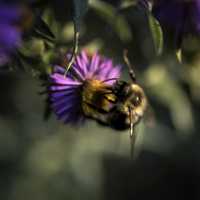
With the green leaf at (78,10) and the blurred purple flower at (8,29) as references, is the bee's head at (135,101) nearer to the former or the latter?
the green leaf at (78,10)

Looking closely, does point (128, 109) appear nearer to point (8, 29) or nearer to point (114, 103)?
point (114, 103)

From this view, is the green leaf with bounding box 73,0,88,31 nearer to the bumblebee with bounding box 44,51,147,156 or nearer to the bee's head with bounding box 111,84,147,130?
the bumblebee with bounding box 44,51,147,156

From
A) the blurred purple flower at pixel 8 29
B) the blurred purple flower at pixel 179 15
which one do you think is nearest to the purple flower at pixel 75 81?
the blurred purple flower at pixel 179 15

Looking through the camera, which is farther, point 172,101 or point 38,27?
point 172,101

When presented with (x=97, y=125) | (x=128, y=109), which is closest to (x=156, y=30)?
(x=128, y=109)

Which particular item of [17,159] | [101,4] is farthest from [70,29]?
[17,159]

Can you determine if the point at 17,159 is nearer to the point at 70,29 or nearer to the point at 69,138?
the point at 69,138
